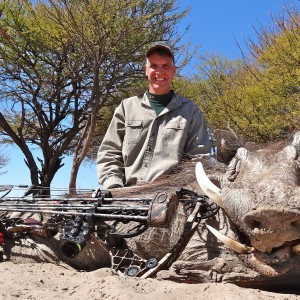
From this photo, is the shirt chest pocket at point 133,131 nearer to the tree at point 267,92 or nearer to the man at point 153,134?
the man at point 153,134

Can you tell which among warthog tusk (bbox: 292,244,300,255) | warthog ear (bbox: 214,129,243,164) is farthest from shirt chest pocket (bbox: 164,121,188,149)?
warthog tusk (bbox: 292,244,300,255)

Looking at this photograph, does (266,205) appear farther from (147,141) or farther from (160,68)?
(160,68)

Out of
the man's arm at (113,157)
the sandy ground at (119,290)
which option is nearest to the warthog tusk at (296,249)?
the sandy ground at (119,290)

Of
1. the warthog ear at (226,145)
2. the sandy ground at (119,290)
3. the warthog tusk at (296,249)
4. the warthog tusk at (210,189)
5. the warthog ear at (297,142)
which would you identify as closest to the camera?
the sandy ground at (119,290)

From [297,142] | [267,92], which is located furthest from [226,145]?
[267,92]

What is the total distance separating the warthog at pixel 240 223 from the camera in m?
2.46

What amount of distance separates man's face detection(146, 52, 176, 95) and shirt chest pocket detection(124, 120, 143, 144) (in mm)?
361

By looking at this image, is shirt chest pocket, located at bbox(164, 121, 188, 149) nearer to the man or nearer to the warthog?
the man

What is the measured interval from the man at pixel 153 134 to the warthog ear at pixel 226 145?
0.73 metres

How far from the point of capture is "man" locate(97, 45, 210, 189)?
14.0 ft

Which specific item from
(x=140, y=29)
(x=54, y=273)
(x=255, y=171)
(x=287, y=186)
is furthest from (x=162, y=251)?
(x=140, y=29)

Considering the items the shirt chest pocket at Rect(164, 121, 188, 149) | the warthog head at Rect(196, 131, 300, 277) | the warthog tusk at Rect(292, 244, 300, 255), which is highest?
the shirt chest pocket at Rect(164, 121, 188, 149)

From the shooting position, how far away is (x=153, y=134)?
170 inches

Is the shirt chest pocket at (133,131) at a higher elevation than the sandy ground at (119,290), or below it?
higher
